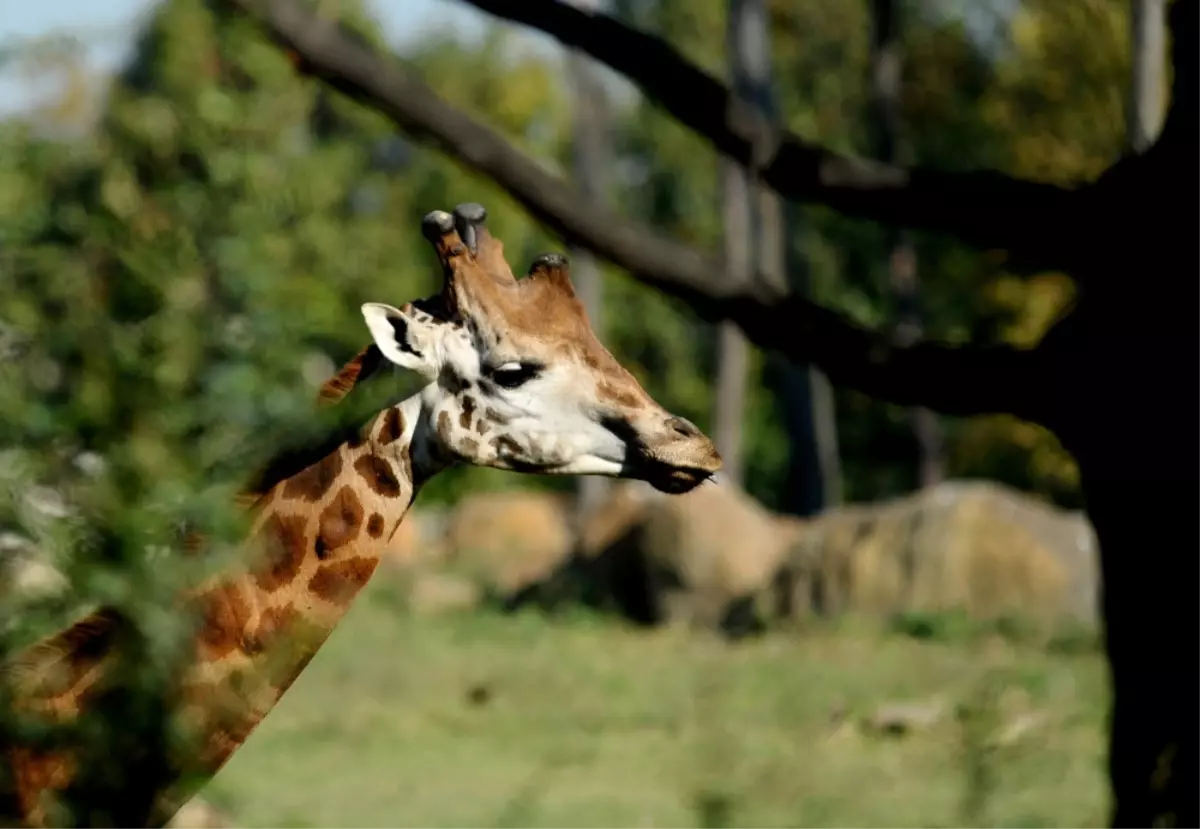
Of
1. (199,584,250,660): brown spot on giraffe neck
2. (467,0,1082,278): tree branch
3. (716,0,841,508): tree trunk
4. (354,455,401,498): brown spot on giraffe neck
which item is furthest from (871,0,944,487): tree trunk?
(199,584,250,660): brown spot on giraffe neck

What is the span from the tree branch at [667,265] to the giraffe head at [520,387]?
1.42 meters

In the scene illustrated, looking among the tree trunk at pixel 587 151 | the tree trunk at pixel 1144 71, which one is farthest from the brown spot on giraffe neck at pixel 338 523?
the tree trunk at pixel 587 151

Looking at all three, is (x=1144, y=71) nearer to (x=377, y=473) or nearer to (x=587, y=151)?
(x=377, y=473)

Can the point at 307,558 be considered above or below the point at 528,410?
below

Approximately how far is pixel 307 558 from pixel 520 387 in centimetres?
65

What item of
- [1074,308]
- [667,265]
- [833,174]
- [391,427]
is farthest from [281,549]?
[1074,308]

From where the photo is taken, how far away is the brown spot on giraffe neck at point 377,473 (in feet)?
16.1

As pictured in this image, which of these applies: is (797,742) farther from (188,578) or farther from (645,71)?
(188,578)

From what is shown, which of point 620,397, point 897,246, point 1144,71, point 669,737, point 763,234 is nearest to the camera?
point 620,397

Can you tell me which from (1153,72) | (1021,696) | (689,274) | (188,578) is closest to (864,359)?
(689,274)

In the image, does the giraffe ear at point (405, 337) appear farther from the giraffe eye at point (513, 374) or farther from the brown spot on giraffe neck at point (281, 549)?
the brown spot on giraffe neck at point (281, 549)

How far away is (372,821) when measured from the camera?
30.7ft

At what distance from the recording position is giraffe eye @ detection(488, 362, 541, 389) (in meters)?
4.94

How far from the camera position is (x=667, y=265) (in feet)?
21.4
